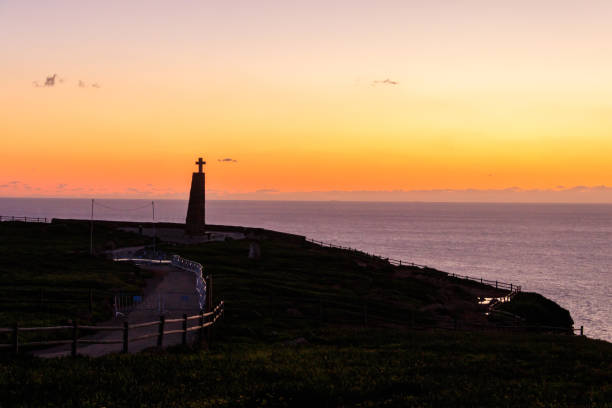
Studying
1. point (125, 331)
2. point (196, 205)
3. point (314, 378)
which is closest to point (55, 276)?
point (125, 331)

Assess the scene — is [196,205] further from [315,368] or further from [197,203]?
[315,368]

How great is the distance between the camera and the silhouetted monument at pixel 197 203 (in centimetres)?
7862

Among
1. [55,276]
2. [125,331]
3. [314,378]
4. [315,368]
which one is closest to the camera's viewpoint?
[314,378]

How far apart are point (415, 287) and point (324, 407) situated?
162 ft

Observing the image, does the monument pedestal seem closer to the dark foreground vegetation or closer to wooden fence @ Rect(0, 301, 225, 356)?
the dark foreground vegetation

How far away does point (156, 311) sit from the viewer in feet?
107

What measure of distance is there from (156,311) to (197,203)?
46712 mm

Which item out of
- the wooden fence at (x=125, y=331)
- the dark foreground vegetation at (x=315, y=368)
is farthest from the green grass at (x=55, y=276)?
the wooden fence at (x=125, y=331)

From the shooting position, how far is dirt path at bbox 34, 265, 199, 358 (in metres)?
22.7

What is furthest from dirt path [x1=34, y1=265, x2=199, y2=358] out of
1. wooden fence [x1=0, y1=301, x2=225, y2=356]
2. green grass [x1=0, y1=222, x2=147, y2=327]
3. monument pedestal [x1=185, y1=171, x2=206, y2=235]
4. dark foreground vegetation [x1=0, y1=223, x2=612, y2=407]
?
monument pedestal [x1=185, y1=171, x2=206, y2=235]

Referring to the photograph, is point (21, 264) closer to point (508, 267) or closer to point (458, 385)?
point (458, 385)

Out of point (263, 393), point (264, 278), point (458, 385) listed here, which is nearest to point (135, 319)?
point (263, 393)

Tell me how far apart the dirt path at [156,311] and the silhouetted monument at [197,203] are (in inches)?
952

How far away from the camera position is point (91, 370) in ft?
57.3
